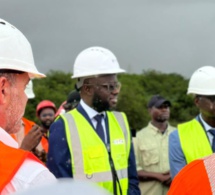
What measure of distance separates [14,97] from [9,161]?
19.7 inches

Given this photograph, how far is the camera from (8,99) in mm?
2244

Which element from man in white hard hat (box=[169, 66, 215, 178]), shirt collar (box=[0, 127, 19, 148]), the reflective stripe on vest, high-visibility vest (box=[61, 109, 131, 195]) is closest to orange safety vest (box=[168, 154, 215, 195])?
the reflective stripe on vest

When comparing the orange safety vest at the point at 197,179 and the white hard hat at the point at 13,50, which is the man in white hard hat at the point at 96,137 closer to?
the white hard hat at the point at 13,50

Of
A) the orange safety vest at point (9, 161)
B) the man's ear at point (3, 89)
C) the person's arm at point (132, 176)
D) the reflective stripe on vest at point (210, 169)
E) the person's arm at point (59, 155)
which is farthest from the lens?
the person's arm at point (132, 176)

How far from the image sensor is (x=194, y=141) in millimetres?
5367

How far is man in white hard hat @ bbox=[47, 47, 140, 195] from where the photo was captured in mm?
4547

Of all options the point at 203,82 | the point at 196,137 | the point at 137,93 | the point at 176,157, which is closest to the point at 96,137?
the point at 176,157

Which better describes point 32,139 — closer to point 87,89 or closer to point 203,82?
point 87,89

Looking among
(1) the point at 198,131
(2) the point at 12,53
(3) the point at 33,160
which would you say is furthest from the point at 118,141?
(3) the point at 33,160

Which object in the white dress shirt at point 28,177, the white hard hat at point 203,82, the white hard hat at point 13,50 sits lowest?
the white hard hat at point 203,82

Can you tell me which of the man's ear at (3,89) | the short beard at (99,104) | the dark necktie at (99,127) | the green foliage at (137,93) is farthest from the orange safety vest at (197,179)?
the green foliage at (137,93)

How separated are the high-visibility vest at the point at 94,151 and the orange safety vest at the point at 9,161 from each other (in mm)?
2657

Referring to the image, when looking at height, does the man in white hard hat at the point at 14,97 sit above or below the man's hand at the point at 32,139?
above

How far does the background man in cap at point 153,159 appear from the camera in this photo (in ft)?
24.0
